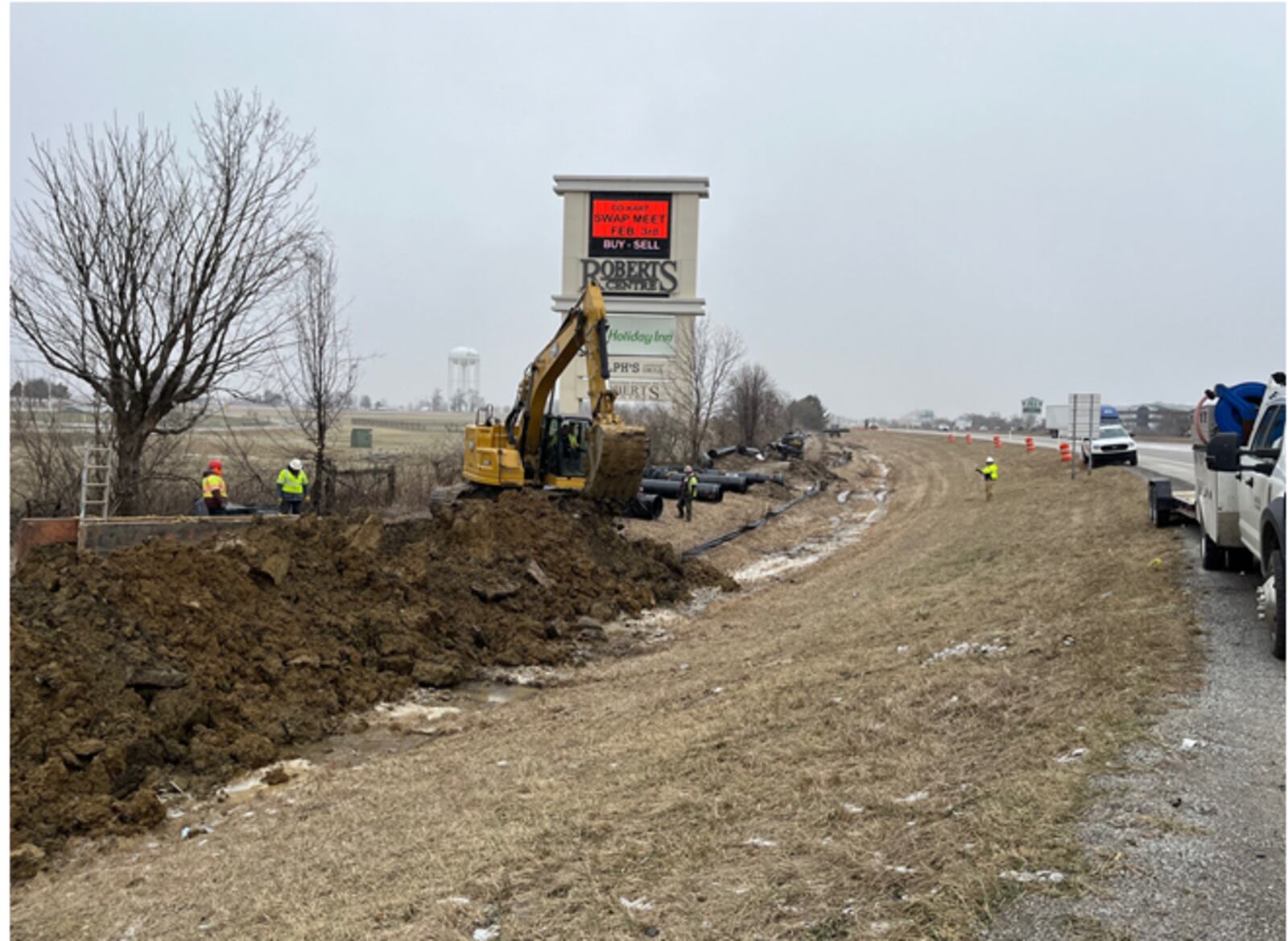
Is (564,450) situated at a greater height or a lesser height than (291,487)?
greater

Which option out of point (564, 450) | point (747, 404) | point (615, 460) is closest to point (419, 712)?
point (615, 460)

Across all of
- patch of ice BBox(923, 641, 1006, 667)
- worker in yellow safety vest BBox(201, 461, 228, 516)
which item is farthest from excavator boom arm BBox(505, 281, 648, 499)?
patch of ice BBox(923, 641, 1006, 667)

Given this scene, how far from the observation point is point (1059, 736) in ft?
20.0

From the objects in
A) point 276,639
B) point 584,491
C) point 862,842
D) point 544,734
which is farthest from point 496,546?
point 862,842

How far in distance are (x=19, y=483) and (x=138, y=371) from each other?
11.7ft

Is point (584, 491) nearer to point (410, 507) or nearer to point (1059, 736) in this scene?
point (410, 507)

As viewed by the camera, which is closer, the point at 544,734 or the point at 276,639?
the point at 544,734

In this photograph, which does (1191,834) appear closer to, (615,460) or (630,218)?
(615,460)

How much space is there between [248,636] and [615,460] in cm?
759

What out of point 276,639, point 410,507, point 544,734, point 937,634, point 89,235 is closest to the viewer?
point 544,734

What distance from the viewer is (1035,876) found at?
4273mm

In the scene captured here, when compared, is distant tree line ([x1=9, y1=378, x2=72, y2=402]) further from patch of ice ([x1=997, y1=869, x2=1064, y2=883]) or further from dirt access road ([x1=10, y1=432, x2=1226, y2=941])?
patch of ice ([x1=997, y1=869, x2=1064, y2=883])

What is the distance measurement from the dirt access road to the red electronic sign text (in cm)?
2911

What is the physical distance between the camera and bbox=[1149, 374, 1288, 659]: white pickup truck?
750 centimetres
